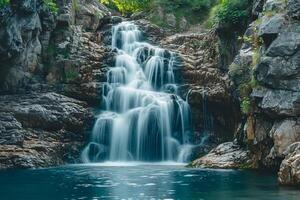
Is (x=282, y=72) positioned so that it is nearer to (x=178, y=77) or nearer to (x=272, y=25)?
(x=272, y=25)

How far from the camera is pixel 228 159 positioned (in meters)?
21.8

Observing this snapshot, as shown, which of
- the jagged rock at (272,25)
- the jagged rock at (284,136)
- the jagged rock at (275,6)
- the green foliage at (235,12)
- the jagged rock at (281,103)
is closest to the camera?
the jagged rock at (284,136)

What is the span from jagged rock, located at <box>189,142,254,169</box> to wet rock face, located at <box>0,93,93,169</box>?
6.89 metres

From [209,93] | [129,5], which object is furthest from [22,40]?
[129,5]

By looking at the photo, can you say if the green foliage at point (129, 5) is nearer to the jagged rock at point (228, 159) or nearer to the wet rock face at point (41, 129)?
the wet rock face at point (41, 129)

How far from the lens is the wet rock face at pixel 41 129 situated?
23156 millimetres

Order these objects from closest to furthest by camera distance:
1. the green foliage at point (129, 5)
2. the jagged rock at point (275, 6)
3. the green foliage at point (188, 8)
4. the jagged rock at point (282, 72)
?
the jagged rock at point (282, 72) < the jagged rock at point (275, 6) < the green foliage at point (188, 8) < the green foliage at point (129, 5)

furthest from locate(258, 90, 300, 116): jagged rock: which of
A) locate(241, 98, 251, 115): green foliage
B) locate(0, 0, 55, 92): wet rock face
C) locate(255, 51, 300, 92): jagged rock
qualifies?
locate(0, 0, 55, 92): wet rock face

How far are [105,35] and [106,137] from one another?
858 cm

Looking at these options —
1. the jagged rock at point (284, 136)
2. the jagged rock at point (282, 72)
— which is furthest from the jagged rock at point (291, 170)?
the jagged rock at point (282, 72)

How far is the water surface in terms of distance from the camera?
46.5 ft

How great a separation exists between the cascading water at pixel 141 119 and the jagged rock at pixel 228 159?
353 cm

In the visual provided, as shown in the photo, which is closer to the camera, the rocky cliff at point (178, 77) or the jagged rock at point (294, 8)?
the rocky cliff at point (178, 77)

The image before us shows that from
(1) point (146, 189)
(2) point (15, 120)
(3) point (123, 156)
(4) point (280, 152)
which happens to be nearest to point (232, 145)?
(4) point (280, 152)
